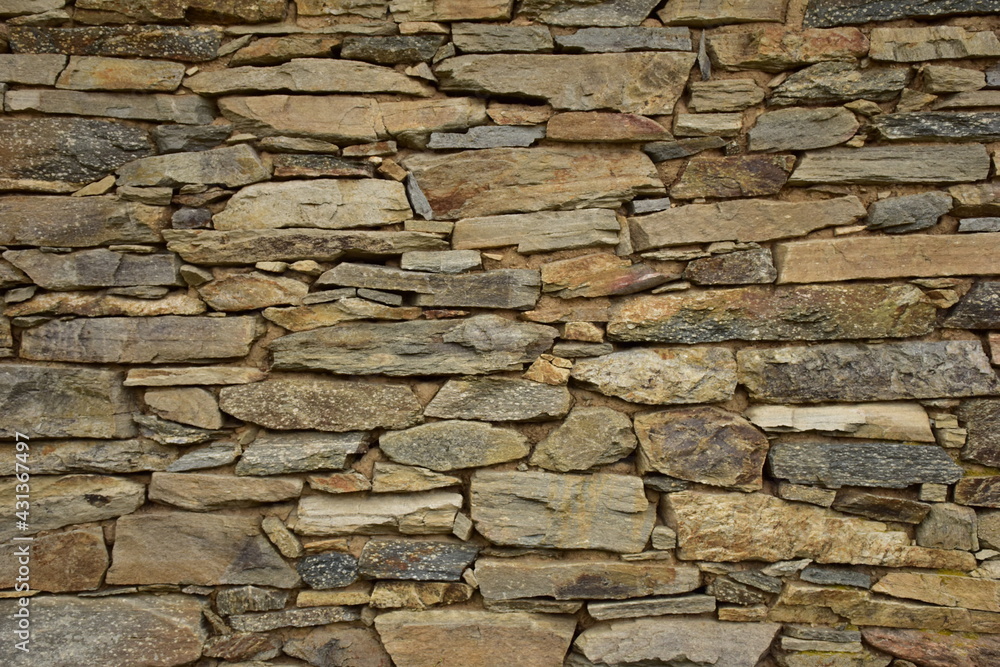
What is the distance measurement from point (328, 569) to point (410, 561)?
13.0 inches

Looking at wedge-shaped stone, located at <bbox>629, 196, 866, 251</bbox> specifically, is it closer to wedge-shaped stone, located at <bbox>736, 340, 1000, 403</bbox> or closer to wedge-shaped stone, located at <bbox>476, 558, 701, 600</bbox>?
wedge-shaped stone, located at <bbox>736, 340, 1000, 403</bbox>

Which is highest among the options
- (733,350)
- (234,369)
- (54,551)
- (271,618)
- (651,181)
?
(651,181)

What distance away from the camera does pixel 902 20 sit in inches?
92.0

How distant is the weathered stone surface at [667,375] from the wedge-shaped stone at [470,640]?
101 cm

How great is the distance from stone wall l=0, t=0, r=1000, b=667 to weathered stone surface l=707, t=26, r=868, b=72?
0.04 ft

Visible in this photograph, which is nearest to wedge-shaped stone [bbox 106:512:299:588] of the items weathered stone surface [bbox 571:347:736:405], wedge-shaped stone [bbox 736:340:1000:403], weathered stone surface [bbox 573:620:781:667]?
weathered stone surface [bbox 573:620:781:667]

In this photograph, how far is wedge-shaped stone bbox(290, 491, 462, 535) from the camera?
2.29 m

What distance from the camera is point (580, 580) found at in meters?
2.30

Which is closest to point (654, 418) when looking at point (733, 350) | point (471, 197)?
point (733, 350)

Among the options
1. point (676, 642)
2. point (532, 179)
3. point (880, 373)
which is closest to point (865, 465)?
point (880, 373)

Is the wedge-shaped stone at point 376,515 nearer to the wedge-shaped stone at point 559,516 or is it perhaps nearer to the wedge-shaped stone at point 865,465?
the wedge-shaped stone at point 559,516

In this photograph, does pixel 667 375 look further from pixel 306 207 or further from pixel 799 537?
pixel 306 207

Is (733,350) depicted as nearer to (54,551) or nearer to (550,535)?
(550,535)

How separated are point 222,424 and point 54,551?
819mm
